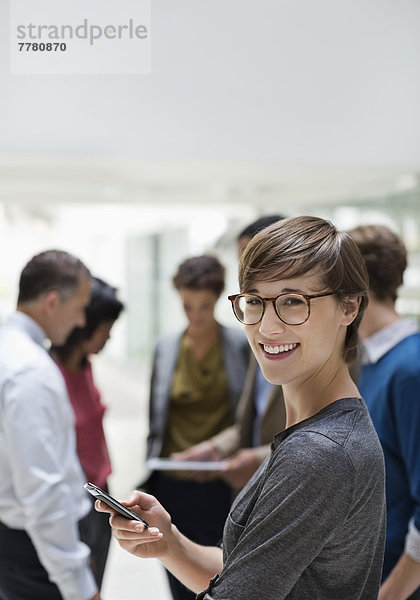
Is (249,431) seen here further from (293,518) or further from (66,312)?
(293,518)

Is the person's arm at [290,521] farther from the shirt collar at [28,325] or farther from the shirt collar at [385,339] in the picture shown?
the shirt collar at [28,325]

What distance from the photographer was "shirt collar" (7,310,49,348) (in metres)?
2.33

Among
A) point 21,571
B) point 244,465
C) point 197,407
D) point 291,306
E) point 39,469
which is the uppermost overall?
point 291,306

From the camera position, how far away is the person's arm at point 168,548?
4.48 feet

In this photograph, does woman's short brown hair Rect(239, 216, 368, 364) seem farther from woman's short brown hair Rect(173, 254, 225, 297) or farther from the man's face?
woman's short brown hair Rect(173, 254, 225, 297)

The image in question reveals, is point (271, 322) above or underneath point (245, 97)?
underneath

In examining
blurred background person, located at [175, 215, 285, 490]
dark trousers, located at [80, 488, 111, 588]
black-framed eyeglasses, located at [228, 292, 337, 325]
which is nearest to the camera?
black-framed eyeglasses, located at [228, 292, 337, 325]

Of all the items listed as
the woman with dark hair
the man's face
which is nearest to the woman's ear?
the woman with dark hair

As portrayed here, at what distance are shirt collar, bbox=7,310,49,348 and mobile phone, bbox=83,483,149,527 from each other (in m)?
1.13

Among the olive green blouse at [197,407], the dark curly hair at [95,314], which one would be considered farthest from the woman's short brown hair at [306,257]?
the olive green blouse at [197,407]

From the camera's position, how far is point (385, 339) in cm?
197

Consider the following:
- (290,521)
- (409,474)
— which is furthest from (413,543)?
(290,521)

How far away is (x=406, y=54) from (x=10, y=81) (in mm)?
1113

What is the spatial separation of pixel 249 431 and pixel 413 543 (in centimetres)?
118
